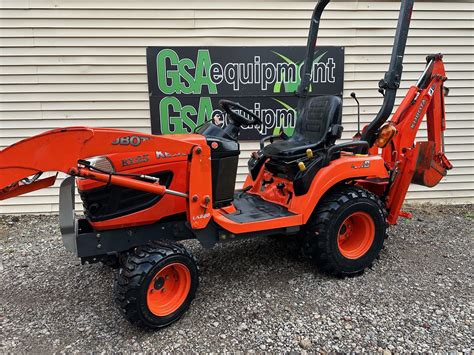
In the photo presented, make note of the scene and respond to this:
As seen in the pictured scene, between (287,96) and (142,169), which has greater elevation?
(287,96)

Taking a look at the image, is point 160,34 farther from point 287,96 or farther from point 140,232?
point 140,232

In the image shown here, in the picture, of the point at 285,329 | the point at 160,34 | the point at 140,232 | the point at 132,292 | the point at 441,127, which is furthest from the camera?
the point at 160,34

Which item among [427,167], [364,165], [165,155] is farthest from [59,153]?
[427,167]

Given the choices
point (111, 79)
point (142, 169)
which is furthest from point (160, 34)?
point (142, 169)

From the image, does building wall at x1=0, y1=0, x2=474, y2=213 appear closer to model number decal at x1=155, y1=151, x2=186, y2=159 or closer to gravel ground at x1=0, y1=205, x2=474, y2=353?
gravel ground at x1=0, y1=205, x2=474, y2=353

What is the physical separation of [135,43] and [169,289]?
3454 millimetres

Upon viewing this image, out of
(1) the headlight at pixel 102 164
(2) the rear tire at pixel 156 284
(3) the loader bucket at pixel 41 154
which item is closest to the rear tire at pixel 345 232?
(2) the rear tire at pixel 156 284

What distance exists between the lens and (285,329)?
2.60 m

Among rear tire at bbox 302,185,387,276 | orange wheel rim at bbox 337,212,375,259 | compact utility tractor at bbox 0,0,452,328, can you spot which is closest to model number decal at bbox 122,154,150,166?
compact utility tractor at bbox 0,0,452,328

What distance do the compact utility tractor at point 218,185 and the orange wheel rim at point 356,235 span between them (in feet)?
0.03

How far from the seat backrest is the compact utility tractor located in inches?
0.5

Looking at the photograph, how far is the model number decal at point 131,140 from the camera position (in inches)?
97.2

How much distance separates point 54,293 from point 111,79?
293 centimetres

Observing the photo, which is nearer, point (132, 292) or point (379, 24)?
point (132, 292)
